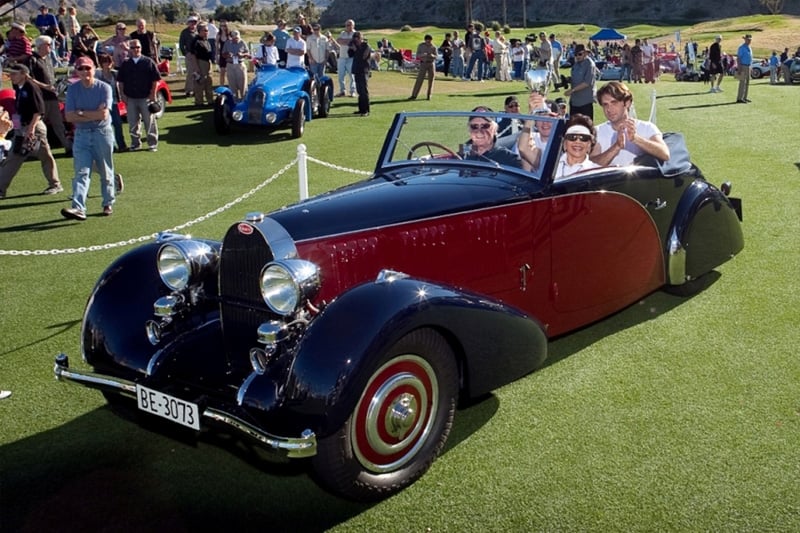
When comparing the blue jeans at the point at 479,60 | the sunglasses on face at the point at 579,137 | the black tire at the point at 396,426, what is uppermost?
the blue jeans at the point at 479,60

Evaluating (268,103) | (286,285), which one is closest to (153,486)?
(286,285)

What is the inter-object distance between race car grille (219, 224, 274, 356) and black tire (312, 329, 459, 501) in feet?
2.35

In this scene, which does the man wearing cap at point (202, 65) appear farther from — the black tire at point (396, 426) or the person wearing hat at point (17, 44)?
the black tire at point (396, 426)

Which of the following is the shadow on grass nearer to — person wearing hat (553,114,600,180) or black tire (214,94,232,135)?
person wearing hat (553,114,600,180)

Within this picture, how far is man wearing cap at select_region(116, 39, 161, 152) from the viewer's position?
11.9m

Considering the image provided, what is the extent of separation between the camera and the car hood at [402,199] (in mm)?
3820

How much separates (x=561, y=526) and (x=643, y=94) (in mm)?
21881

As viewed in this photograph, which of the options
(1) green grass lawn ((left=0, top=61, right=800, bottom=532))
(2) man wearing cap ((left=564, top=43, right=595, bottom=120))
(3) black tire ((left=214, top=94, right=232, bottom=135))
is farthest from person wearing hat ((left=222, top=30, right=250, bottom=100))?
(1) green grass lawn ((left=0, top=61, right=800, bottom=532))

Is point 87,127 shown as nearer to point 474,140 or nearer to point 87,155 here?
point 87,155

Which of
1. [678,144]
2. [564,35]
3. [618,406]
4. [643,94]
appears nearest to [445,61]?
[643,94]

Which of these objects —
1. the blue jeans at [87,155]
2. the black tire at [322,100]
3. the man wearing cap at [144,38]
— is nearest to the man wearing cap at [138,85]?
the man wearing cap at [144,38]

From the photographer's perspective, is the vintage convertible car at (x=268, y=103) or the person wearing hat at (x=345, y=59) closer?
the vintage convertible car at (x=268, y=103)

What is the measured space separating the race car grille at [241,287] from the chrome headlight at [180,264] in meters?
0.24

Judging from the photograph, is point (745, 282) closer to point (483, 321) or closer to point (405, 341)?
Result: point (483, 321)
